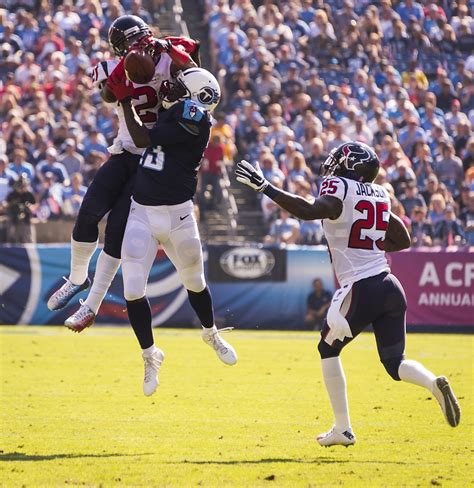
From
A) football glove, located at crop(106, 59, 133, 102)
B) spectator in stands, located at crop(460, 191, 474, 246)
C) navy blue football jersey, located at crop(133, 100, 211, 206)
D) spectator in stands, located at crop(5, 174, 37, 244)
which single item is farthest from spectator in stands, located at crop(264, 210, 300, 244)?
football glove, located at crop(106, 59, 133, 102)

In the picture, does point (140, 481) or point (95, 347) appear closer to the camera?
point (140, 481)

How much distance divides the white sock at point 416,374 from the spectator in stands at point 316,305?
10592 millimetres

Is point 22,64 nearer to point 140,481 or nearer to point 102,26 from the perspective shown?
point 102,26

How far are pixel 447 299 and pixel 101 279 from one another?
10.5 meters

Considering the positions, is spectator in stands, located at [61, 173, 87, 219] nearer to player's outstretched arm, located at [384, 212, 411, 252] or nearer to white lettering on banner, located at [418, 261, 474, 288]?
white lettering on banner, located at [418, 261, 474, 288]

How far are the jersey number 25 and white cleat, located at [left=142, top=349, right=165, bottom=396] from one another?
73.7 inches

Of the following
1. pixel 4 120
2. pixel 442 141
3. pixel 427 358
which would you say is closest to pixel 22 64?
pixel 4 120

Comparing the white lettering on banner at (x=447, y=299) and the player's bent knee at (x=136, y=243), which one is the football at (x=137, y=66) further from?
the white lettering on banner at (x=447, y=299)

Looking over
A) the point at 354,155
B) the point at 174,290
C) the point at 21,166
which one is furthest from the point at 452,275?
the point at 354,155

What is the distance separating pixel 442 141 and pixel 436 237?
2.48 metres

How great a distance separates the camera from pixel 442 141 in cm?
2170

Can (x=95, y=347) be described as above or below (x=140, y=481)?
below

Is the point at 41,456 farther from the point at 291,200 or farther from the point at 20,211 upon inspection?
the point at 20,211

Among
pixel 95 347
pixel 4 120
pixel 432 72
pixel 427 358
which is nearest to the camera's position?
pixel 427 358
